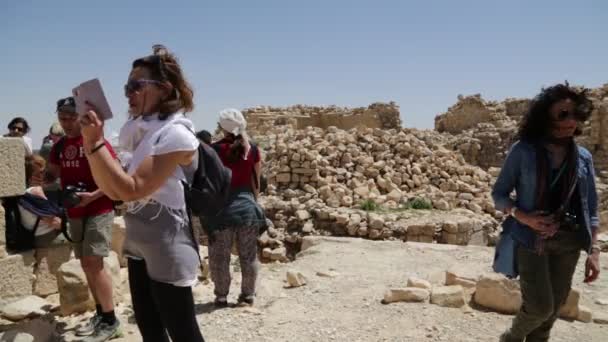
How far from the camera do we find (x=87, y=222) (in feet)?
11.3

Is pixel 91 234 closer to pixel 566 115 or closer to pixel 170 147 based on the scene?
pixel 170 147

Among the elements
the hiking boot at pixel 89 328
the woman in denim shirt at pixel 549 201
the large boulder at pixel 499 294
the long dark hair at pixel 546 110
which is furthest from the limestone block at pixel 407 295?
the hiking boot at pixel 89 328

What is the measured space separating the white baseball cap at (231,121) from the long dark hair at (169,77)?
68.7 inches

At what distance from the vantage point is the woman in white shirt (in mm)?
1952

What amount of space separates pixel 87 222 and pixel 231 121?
1359 millimetres

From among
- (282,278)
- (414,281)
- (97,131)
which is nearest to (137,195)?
(97,131)

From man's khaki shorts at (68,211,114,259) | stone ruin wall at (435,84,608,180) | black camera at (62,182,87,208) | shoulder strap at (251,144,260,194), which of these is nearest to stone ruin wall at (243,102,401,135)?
stone ruin wall at (435,84,608,180)

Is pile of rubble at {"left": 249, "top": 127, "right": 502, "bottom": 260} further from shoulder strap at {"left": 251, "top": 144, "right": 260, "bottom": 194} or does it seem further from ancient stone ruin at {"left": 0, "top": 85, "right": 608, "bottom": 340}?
shoulder strap at {"left": 251, "top": 144, "right": 260, "bottom": 194}

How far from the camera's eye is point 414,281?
468 cm

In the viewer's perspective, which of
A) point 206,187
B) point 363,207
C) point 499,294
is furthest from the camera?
point 363,207

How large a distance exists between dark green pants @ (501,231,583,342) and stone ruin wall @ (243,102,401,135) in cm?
1808

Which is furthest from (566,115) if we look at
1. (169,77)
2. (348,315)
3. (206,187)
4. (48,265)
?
(48,265)

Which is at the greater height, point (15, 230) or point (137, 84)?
point (137, 84)

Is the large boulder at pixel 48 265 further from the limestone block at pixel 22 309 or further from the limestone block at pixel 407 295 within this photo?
the limestone block at pixel 407 295
